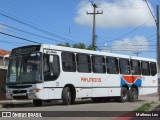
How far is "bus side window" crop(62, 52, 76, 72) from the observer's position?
74.9 ft

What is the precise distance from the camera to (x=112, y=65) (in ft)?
88.5

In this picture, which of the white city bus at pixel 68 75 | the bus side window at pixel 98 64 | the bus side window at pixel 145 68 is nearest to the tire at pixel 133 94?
the white city bus at pixel 68 75

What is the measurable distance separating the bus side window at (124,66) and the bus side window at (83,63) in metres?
3.55

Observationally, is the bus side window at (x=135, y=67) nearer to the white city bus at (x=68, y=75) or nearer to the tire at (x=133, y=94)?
the white city bus at (x=68, y=75)

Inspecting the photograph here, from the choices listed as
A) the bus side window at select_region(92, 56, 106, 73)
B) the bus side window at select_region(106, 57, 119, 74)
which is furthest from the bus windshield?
the bus side window at select_region(106, 57, 119, 74)

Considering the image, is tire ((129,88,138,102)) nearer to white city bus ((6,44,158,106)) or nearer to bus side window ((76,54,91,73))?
white city bus ((6,44,158,106))

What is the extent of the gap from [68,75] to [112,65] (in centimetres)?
482

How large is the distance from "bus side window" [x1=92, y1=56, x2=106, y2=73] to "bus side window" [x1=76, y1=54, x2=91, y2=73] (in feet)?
1.66

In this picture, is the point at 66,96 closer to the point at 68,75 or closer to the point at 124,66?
the point at 68,75

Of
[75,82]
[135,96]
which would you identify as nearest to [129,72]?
[135,96]

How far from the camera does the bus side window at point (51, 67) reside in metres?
21.5

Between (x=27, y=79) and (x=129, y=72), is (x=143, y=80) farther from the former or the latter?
(x=27, y=79)

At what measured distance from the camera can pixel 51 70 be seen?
21875mm

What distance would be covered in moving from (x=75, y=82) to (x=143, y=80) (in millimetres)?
7666
